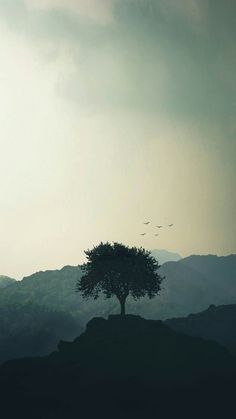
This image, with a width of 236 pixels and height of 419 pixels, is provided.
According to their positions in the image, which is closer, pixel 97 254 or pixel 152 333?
pixel 152 333

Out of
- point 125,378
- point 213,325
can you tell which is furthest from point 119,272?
point 213,325

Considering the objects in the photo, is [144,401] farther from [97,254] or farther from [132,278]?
[97,254]

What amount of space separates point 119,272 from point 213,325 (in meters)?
43.6

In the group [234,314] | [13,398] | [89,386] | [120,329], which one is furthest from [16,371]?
[234,314]

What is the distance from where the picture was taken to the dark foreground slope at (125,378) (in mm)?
48594

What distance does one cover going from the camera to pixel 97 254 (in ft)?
244

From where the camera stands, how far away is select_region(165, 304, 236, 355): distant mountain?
9493cm

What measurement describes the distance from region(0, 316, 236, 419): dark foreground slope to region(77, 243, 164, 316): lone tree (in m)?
6.27

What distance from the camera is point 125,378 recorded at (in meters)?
53.8

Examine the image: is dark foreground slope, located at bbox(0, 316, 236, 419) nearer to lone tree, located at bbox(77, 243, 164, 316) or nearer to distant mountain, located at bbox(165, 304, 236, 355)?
lone tree, located at bbox(77, 243, 164, 316)

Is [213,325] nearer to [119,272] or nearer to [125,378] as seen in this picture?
[119,272]

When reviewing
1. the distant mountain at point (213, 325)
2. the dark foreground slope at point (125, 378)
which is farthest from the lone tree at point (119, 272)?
the distant mountain at point (213, 325)

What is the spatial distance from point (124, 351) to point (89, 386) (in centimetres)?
853

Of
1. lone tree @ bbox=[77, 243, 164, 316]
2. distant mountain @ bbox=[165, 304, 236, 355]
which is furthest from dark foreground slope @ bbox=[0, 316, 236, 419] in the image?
distant mountain @ bbox=[165, 304, 236, 355]
